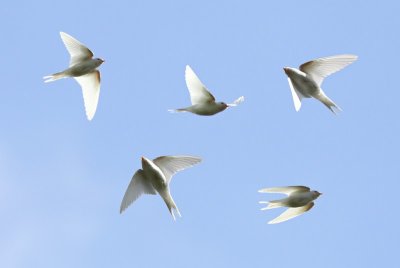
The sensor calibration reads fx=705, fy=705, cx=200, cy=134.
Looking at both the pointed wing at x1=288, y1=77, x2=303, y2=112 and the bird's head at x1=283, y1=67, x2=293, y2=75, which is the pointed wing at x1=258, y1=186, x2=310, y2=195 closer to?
the pointed wing at x1=288, y1=77, x2=303, y2=112

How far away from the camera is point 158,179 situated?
10.3m

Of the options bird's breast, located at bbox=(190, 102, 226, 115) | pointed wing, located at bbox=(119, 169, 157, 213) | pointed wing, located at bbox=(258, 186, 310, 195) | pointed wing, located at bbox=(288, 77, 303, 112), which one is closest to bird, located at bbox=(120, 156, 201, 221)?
pointed wing, located at bbox=(119, 169, 157, 213)

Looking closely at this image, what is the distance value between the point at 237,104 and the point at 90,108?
2829mm

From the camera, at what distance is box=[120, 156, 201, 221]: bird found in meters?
10.3

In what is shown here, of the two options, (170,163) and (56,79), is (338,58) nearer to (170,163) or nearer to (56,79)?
(170,163)

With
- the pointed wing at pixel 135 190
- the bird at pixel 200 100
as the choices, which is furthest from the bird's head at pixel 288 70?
the pointed wing at pixel 135 190

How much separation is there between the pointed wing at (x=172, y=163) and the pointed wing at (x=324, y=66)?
88.4 inches

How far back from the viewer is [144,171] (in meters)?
10.3

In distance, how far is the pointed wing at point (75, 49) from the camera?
37.4ft

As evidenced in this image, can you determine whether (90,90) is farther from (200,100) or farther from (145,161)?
(145,161)

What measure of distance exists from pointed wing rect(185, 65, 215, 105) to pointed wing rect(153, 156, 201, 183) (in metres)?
0.91

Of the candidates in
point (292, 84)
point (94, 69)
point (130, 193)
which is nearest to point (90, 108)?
point (94, 69)

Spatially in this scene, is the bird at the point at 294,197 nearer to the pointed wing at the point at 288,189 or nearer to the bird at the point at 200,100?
the pointed wing at the point at 288,189

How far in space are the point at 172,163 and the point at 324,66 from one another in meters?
2.83
